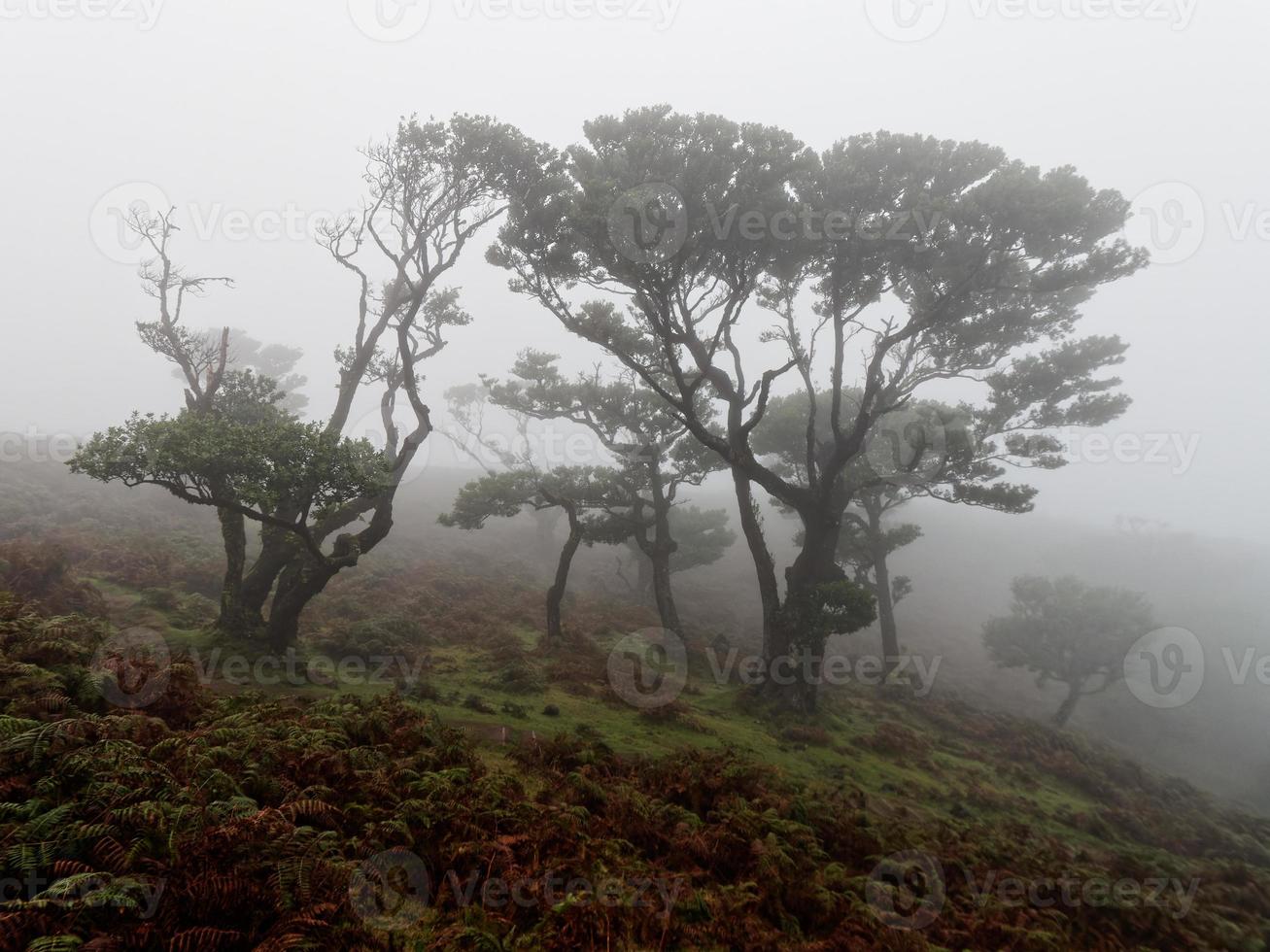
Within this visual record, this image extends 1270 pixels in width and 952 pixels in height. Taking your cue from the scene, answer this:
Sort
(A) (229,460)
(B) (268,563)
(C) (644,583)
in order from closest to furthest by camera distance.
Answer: (A) (229,460), (B) (268,563), (C) (644,583)

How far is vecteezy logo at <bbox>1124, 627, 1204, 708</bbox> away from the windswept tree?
131ft

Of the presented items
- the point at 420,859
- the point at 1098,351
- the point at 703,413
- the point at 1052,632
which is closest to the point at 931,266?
the point at 1098,351

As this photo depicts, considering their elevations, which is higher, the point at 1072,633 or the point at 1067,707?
the point at 1072,633

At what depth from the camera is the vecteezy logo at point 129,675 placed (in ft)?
24.1

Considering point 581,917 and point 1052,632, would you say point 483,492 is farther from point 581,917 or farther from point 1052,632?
point 1052,632

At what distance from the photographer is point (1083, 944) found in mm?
7004

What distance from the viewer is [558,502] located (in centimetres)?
2091
